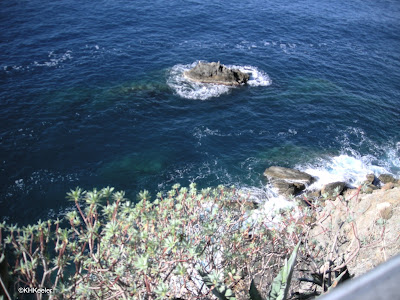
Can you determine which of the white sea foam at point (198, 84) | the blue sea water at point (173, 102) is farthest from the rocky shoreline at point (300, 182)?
the white sea foam at point (198, 84)

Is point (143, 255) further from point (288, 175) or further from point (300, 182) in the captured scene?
point (300, 182)

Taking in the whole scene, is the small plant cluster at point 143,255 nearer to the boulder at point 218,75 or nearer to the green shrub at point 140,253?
the green shrub at point 140,253

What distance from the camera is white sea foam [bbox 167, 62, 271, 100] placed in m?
38.8

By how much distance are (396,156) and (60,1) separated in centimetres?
6177

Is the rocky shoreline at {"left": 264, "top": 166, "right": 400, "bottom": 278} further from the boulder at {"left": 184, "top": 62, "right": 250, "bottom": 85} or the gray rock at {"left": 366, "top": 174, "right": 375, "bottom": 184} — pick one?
the boulder at {"left": 184, "top": 62, "right": 250, "bottom": 85}

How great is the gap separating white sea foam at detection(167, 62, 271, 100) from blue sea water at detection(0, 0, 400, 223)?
0.26 m

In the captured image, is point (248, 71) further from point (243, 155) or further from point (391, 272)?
point (391, 272)

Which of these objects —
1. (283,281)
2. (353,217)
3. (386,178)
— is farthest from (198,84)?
(283,281)

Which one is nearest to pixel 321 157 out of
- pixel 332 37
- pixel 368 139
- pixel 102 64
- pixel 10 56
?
pixel 368 139

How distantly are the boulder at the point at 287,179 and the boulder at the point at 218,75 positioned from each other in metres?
16.7

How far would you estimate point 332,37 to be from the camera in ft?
183

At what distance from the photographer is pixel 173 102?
36.8 meters

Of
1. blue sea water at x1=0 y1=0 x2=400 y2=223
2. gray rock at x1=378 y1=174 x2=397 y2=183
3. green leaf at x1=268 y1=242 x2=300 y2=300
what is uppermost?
green leaf at x1=268 y1=242 x2=300 y2=300

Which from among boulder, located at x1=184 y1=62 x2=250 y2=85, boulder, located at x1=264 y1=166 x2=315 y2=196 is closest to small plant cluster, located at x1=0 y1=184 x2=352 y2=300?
boulder, located at x1=264 y1=166 x2=315 y2=196
